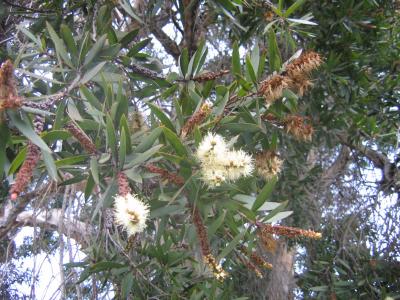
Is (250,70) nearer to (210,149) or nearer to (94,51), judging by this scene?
(210,149)

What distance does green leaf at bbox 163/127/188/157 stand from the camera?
4.42 feet

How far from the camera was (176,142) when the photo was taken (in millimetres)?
1366

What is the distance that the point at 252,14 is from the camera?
8.84 ft

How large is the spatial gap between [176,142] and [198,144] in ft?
0.24

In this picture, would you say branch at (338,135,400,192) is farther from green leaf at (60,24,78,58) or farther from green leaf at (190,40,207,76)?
green leaf at (60,24,78,58)

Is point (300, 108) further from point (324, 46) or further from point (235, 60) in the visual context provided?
point (235, 60)

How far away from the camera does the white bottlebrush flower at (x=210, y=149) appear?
1.26 m

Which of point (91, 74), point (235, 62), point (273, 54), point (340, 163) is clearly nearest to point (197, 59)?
point (235, 62)

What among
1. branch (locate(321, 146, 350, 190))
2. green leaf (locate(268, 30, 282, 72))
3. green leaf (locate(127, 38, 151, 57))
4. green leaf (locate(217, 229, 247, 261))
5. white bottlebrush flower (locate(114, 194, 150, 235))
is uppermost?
branch (locate(321, 146, 350, 190))

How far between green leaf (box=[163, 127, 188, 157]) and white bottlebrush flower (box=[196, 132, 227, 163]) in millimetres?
85

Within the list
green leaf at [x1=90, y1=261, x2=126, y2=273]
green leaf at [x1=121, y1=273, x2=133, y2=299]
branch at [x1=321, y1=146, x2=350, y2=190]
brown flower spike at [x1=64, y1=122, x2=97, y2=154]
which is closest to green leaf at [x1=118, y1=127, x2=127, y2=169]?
brown flower spike at [x1=64, y1=122, x2=97, y2=154]

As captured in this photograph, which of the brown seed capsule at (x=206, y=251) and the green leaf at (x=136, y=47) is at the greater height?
the green leaf at (x=136, y=47)

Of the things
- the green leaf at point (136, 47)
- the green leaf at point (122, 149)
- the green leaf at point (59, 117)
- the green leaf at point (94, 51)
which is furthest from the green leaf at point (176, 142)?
the green leaf at point (136, 47)

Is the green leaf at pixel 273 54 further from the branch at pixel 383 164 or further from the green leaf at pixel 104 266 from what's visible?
the branch at pixel 383 164
